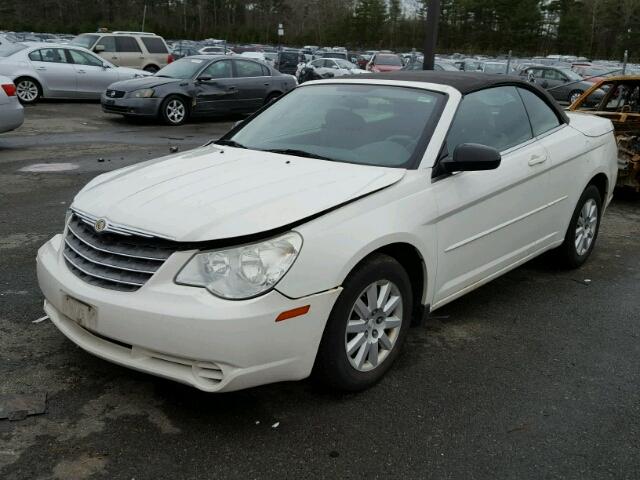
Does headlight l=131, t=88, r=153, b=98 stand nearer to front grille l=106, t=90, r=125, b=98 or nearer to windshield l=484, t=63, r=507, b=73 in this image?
front grille l=106, t=90, r=125, b=98

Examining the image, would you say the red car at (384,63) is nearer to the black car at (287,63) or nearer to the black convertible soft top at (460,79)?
the black car at (287,63)

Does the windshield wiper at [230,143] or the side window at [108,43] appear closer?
the windshield wiper at [230,143]

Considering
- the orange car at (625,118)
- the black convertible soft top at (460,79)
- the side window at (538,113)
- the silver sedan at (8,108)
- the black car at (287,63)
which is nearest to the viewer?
the black convertible soft top at (460,79)

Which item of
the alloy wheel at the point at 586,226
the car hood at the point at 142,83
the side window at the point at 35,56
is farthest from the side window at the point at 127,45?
the alloy wheel at the point at 586,226

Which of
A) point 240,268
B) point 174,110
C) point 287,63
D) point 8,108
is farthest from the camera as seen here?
point 287,63

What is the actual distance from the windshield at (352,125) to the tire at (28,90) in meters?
13.8

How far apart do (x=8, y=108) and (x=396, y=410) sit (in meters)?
8.95

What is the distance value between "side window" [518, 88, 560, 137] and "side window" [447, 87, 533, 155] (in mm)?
85

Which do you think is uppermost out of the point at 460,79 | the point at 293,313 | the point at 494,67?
the point at 460,79

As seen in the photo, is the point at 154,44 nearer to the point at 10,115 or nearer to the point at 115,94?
the point at 115,94

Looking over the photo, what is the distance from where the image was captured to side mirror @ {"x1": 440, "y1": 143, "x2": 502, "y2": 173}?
12.1 ft

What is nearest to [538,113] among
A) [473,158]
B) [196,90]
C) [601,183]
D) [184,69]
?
[601,183]

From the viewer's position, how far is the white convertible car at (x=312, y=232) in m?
2.92

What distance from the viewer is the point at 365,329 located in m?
3.37
